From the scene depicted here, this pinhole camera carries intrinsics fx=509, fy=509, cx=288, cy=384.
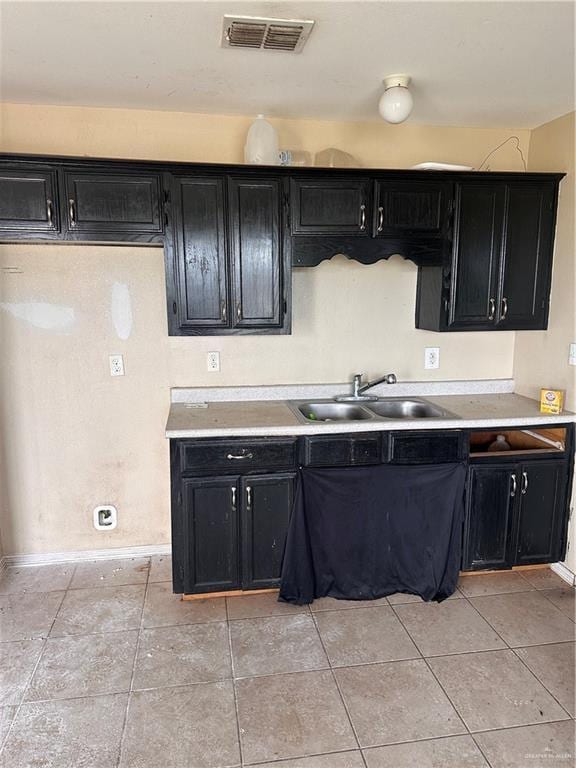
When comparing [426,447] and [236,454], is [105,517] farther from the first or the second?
[426,447]

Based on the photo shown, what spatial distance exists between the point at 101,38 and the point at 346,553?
97.3 inches

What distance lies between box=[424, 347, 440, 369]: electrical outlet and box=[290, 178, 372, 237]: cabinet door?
0.93m

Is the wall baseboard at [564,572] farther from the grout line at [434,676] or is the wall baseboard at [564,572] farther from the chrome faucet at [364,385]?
the chrome faucet at [364,385]

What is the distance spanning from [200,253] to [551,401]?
80.0 inches

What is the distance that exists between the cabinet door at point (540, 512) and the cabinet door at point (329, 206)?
1.59m

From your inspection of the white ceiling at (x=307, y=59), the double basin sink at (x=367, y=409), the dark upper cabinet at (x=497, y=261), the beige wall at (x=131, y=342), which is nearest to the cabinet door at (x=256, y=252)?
the beige wall at (x=131, y=342)

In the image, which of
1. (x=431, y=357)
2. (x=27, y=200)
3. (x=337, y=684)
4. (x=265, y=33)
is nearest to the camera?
(x=265, y=33)

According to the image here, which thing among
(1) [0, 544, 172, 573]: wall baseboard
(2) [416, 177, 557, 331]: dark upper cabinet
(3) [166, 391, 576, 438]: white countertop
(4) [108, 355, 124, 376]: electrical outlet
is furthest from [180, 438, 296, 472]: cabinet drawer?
(2) [416, 177, 557, 331]: dark upper cabinet

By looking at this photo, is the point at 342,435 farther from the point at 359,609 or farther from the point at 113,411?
the point at 113,411

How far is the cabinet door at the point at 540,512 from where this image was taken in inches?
108

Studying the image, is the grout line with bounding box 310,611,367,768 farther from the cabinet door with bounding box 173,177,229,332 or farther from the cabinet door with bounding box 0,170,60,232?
the cabinet door with bounding box 0,170,60,232

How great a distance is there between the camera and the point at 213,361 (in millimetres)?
2963

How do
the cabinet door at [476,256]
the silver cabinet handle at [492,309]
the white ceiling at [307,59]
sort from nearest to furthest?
the white ceiling at [307,59] < the cabinet door at [476,256] < the silver cabinet handle at [492,309]

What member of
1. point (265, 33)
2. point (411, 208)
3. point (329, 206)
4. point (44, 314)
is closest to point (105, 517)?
point (44, 314)
